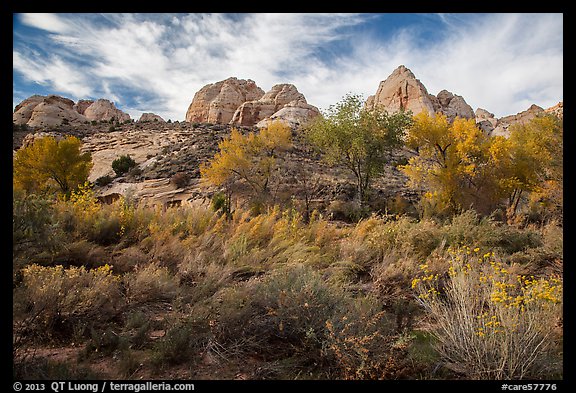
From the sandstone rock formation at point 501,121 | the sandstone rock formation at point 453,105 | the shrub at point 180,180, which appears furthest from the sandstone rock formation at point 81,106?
the sandstone rock formation at point 501,121

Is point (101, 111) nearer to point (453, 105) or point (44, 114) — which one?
point (44, 114)

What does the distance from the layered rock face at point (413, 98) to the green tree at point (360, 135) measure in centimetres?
4861

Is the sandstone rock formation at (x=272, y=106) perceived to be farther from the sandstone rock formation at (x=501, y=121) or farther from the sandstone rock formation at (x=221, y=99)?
the sandstone rock formation at (x=501, y=121)

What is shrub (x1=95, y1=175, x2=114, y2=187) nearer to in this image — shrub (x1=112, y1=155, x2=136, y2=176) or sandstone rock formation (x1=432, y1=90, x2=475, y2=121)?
shrub (x1=112, y1=155, x2=136, y2=176)

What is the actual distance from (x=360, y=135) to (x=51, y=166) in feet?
79.4

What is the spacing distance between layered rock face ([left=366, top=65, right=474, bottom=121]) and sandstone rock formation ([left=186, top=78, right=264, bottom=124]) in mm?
35427

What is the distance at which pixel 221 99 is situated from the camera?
76562mm

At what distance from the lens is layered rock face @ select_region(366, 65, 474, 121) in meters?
68.3

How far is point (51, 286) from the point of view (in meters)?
3.21

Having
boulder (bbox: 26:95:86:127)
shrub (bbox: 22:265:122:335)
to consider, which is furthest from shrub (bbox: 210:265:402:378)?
boulder (bbox: 26:95:86:127)

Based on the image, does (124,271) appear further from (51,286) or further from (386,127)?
(386,127)

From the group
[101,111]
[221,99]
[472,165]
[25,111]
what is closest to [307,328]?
[472,165]

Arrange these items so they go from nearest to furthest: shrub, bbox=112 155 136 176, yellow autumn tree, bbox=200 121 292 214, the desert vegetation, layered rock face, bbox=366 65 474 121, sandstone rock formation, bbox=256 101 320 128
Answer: the desert vegetation
yellow autumn tree, bbox=200 121 292 214
shrub, bbox=112 155 136 176
sandstone rock formation, bbox=256 101 320 128
layered rock face, bbox=366 65 474 121
